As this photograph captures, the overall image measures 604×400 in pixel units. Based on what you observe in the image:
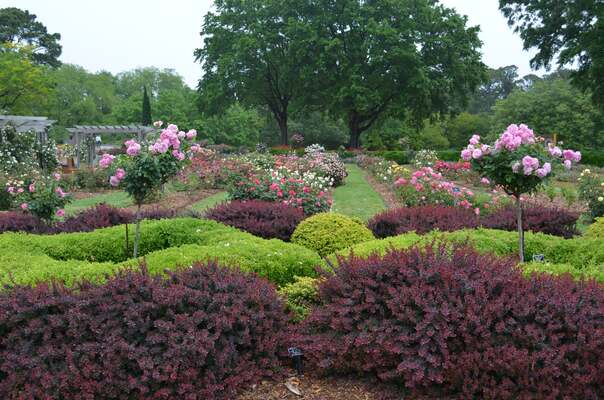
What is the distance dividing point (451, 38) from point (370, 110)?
649cm

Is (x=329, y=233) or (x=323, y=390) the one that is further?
(x=329, y=233)

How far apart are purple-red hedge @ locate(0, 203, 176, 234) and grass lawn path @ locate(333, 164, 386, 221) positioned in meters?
5.17

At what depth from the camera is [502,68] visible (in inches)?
2741

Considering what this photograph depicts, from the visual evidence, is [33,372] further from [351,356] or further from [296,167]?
[296,167]

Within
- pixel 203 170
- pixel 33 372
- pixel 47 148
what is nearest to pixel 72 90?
pixel 47 148

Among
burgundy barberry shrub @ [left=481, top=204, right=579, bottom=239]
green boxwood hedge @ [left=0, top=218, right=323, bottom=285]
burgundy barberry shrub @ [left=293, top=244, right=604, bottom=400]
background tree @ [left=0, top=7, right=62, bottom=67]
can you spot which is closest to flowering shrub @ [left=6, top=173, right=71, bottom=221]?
green boxwood hedge @ [left=0, top=218, right=323, bottom=285]

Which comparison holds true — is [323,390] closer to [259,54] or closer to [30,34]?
[259,54]

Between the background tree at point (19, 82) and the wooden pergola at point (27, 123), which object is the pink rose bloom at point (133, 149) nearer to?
the wooden pergola at point (27, 123)

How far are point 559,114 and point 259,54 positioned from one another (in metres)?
21.7

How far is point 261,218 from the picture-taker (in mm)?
7445

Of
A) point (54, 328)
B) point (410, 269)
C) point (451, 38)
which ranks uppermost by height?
point (451, 38)

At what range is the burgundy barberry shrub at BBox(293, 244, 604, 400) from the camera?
3.00 meters

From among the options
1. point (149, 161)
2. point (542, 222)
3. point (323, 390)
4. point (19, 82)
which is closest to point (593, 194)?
point (542, 222)

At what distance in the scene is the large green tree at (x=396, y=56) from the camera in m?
32.4
